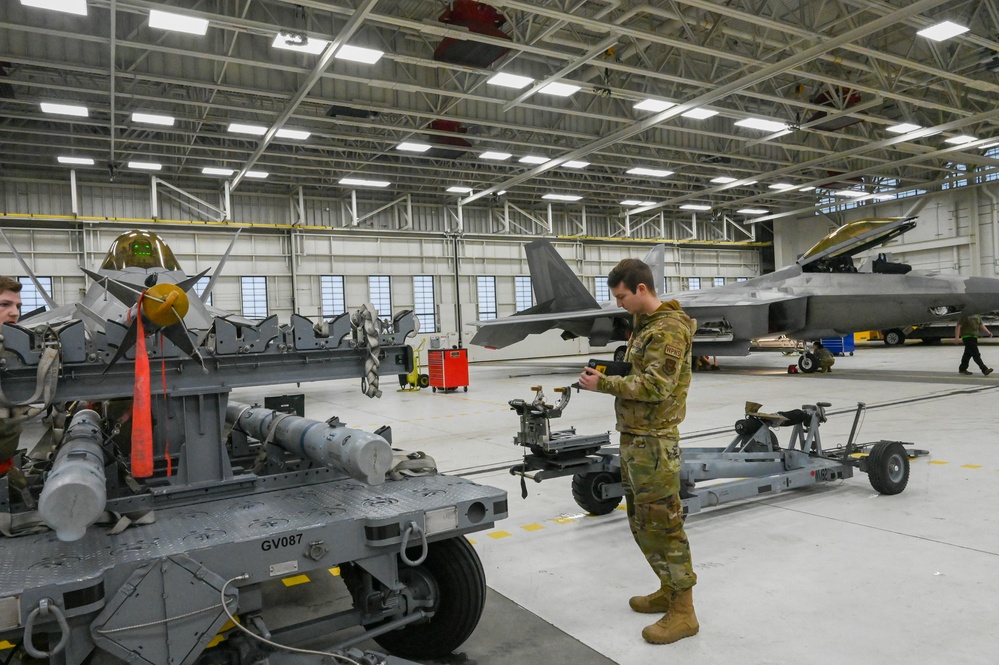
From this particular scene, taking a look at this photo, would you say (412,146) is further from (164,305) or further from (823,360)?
(164,305)

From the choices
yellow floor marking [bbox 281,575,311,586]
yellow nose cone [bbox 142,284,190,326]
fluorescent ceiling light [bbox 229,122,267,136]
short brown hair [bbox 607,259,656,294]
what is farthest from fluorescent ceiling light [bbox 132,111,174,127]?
short brown hair [bbox 607,259,656,294]

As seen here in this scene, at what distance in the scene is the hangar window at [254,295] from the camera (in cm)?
2486

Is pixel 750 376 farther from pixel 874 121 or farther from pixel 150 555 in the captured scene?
pixel 150 555

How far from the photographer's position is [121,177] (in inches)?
892

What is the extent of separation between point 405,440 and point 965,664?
23.9ft

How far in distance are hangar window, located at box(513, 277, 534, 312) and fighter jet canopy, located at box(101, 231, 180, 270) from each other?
80.7 feet

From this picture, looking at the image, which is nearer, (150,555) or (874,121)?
(150,555)

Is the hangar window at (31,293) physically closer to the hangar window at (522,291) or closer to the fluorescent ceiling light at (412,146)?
the fluorescent ceiling light at (412,146)

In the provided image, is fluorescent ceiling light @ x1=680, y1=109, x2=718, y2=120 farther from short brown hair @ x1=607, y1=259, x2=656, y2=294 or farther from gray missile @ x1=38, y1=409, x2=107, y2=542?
gray missile @ x1=38, y1=409, x2=107, y2=542

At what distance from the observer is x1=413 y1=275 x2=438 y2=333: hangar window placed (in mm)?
28719

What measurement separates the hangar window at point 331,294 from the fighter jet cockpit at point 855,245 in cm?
1787

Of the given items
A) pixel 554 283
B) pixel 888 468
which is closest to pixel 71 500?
pixel 888 468

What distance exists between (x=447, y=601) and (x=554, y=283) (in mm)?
17170

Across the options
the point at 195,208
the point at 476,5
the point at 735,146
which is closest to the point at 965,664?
the point at 476,5
